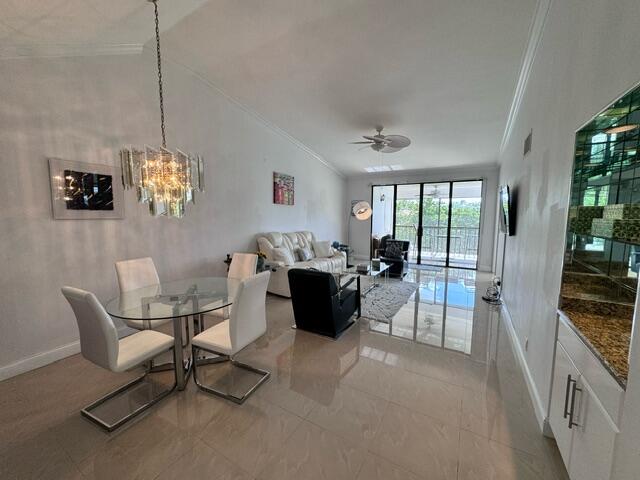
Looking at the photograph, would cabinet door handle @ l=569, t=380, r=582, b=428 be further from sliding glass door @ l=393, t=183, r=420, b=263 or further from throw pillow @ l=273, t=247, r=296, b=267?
sliding glass door @ l=393, t=183, r=420, b=263

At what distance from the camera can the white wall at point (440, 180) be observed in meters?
6.89

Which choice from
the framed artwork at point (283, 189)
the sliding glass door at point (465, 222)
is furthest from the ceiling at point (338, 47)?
the sliding glass door at point (465, 222)

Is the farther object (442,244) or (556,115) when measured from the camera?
(442,244)

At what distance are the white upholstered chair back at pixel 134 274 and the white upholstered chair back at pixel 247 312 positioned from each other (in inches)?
55.7

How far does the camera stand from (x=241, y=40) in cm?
300

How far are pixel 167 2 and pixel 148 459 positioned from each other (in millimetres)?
3581

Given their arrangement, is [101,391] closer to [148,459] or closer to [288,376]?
[148,459]

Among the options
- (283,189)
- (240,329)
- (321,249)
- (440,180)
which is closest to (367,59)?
(283,189)

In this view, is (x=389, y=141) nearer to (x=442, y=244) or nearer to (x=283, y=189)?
(x=283, y=189)

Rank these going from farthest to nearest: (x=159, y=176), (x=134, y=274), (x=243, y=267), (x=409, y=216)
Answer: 1. (x=409, y=216)
2. (x=243, y=267)
3. (x=134, y=274)
4. (x=159, y=176)

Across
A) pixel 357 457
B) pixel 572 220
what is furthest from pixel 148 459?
pixel 572 220

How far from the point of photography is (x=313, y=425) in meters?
1.77

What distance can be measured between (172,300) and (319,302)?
4.80ft

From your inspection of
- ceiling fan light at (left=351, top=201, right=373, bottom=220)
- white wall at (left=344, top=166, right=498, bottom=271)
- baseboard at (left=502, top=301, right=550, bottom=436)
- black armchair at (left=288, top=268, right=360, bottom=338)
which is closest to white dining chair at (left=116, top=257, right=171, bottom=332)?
black armchair at (left=288, top=268, right=360, bottom=338)
